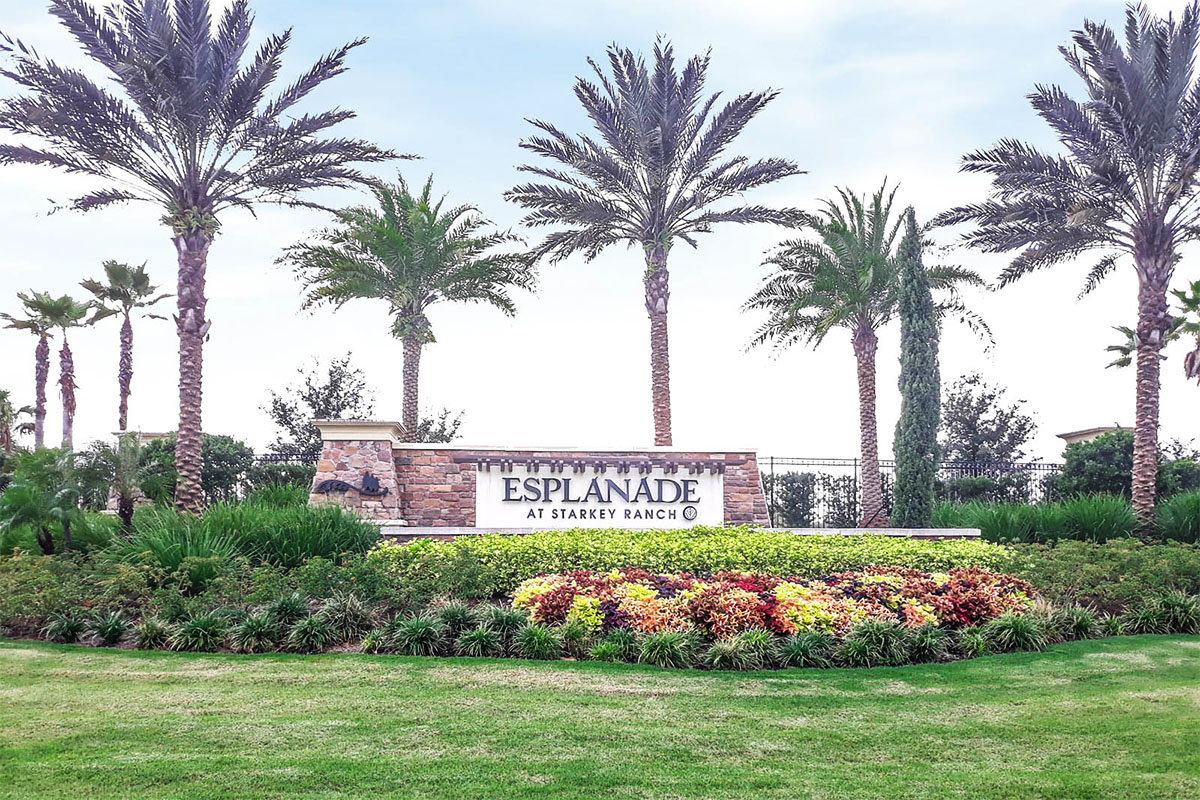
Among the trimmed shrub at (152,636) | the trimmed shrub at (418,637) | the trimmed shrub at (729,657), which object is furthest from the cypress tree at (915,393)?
the trimmed shrub at (152,636)

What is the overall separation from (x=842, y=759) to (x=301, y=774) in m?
3.49

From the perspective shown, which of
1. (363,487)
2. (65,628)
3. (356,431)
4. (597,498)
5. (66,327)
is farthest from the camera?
(66,327)

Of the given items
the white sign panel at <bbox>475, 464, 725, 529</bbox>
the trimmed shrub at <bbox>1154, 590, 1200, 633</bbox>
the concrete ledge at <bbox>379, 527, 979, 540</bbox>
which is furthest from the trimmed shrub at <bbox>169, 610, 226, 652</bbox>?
the trimmed shrub at <bbox>1154, 590, 1200, 633</bbox>

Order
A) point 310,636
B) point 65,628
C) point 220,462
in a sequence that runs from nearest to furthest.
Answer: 1. point 310,636
2. point 65,628
3. point 220,462

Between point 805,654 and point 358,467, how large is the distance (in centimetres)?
1144

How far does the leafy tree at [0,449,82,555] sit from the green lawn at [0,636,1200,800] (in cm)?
471

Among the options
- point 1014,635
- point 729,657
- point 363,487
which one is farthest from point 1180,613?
point 363,487

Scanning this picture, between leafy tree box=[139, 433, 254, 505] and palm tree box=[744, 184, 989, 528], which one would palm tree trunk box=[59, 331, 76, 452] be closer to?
leafy tree box=[139, 433, 254, 505]

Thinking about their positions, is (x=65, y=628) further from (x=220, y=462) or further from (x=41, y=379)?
(x=41, y=379)

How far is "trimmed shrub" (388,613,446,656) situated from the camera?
33.1 feet

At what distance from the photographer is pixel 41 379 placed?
36.0 m

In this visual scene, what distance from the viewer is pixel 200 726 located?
7527 millimetres

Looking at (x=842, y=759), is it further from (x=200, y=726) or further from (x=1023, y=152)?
(x=1023, y=152)

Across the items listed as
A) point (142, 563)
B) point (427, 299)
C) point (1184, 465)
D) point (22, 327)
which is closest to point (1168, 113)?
point (1184, 465)
